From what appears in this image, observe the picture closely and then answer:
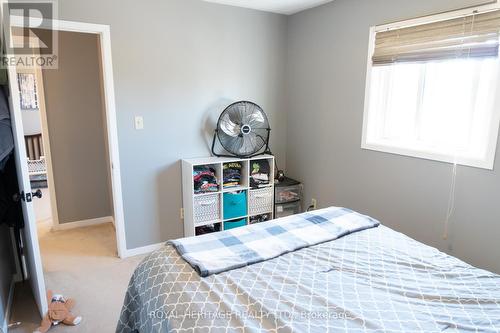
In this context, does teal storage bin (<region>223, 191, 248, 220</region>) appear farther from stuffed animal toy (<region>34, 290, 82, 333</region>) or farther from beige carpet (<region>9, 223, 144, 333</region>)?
stuffed animal toy (<region>34, 290, 82, 333</region>)

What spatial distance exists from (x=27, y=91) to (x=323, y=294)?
587cm

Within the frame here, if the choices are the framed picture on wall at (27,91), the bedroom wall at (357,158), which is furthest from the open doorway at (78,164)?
the framed picture on wall at (27,91)

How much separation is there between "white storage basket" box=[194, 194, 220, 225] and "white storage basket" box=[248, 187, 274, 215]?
0.35m

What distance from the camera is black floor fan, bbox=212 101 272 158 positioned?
2969mm

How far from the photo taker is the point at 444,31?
6.87 feet

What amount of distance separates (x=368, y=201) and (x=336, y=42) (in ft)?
4.82

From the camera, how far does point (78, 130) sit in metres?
3.56

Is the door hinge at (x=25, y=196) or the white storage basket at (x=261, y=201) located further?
the white storage basket at (x=261, y=201)

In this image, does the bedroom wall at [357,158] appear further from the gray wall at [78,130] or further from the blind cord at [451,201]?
the gray wall at [78,130]

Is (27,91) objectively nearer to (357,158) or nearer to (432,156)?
(357,158)

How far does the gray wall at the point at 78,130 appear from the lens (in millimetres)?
3381

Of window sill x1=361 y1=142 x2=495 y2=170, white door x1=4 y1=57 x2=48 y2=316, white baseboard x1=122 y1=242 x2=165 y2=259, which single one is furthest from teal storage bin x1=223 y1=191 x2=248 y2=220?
white door x1=4 y1=57 x2=48 y2=316

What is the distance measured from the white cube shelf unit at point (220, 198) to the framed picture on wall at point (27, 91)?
12.9 feet

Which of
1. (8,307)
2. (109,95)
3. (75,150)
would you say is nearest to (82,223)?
(75,150)
